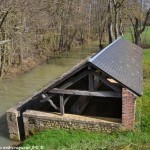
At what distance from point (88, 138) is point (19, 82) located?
519 inches

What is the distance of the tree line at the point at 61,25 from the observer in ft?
77.6

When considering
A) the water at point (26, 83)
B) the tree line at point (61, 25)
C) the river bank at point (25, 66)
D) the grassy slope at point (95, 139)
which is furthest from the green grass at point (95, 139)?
the river bank at point (25, 66)

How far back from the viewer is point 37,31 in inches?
1280

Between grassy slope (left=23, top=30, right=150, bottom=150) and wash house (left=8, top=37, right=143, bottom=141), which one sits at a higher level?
wash house (left=8, top=37, right=143, bottom=141)

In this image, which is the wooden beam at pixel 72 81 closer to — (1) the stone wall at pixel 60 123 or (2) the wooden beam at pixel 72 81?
(2) the wooden beam at pixel 72 81

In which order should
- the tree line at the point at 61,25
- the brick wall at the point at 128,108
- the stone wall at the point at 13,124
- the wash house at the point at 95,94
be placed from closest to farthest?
the brick wall at the point at 128,108 < the wash house at the point at 95,94 < the stone wall at the point at 13,124 < the tree line at the point at 61,25

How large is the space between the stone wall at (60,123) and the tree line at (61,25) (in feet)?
25.9

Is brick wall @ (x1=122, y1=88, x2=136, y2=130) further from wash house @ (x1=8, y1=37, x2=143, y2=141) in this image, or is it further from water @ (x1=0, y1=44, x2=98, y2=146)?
water @ (x1=0, y1=44, x2=98, y2=146)

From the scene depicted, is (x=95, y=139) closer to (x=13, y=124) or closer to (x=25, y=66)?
(x=13, y=124)

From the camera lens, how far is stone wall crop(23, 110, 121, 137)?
36.1ft

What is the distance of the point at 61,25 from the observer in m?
37.6

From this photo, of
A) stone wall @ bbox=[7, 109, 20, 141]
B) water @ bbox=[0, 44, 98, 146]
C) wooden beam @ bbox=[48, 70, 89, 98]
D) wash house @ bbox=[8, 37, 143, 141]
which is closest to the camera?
wash house @ bbox=[8, 37, 143, 141]

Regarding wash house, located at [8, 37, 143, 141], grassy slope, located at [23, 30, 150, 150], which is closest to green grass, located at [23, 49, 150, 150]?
grassy slope, located at [23, 30, 150, 150]

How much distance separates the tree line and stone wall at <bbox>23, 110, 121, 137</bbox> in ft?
25.9
